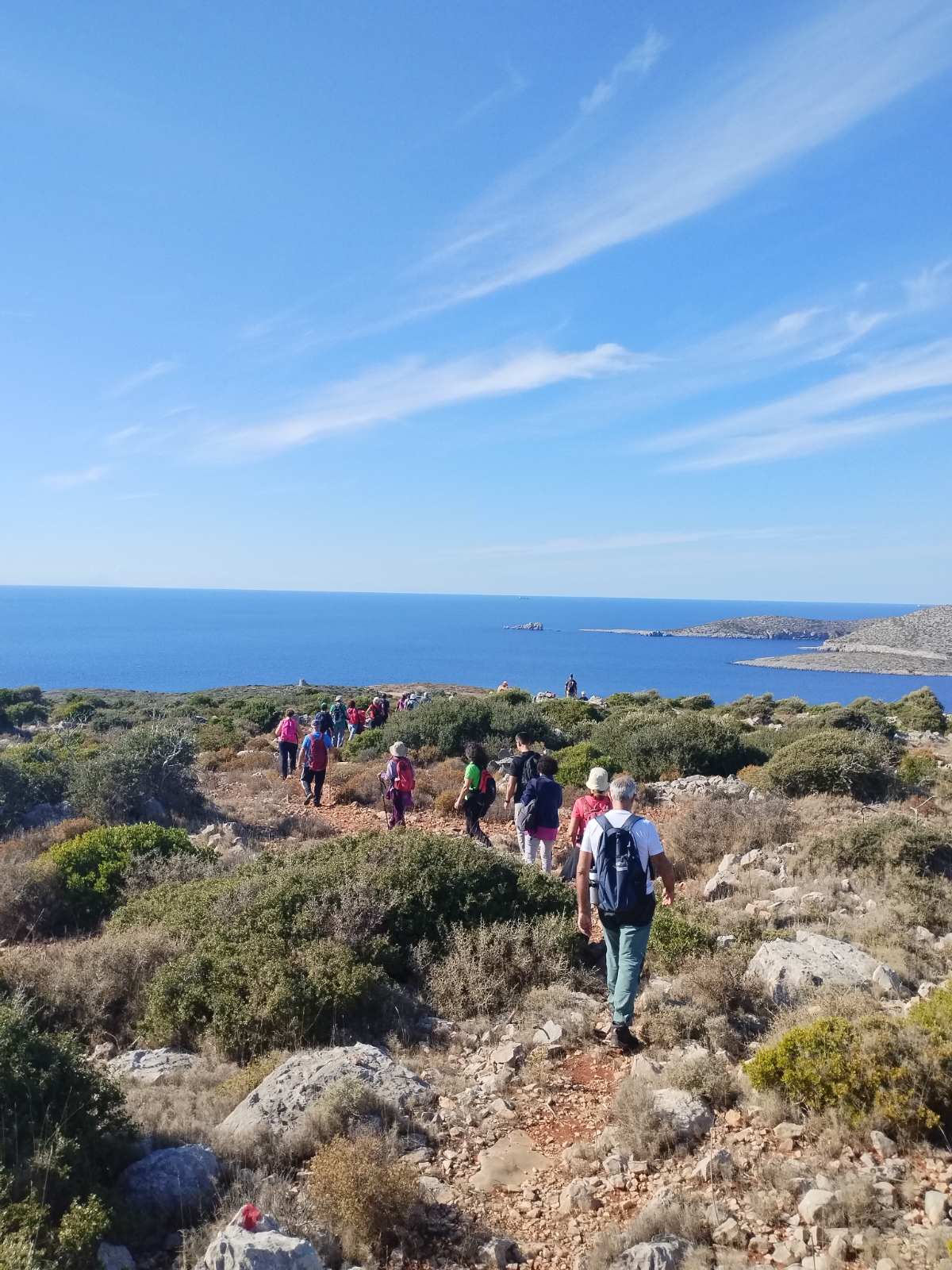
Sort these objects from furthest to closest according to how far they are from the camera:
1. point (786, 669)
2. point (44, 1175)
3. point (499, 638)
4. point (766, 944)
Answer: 1. point (499, 638)
2. point (786, 669)
3. point (766, 944)
4. point (44, 1175)

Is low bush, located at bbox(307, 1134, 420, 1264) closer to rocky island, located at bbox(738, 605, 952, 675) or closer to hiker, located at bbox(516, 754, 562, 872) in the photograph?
hiker, located at bbox(516, 754, 562, 872)

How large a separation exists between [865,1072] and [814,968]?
1.72 m

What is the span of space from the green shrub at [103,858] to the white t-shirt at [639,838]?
20.1 feet

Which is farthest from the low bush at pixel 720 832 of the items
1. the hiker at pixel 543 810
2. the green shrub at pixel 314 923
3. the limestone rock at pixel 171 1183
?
the limestone rock at pixel 171 1183

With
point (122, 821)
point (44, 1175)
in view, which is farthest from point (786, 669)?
point (44, 1175)

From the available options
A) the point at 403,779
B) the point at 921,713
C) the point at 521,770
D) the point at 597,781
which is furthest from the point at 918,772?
the point at 921,713

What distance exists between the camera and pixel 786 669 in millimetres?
104625

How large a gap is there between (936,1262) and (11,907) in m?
8.97

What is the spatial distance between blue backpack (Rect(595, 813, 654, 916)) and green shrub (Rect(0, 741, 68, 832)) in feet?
35.7

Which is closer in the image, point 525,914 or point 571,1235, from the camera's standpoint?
point 571,1235

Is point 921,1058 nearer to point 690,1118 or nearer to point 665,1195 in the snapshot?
point 690,1118

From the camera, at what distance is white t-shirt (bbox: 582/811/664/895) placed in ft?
18.5

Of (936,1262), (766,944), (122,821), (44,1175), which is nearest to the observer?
(936,1262)

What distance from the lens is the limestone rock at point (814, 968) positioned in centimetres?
600
